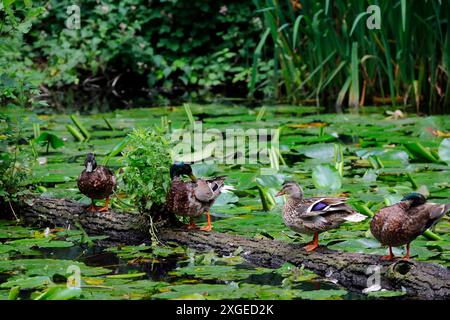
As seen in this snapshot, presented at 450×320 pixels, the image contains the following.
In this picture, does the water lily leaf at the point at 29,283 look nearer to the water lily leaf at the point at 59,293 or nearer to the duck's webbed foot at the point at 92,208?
the water lily leaf at the point at 59,293

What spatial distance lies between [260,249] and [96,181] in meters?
1.23

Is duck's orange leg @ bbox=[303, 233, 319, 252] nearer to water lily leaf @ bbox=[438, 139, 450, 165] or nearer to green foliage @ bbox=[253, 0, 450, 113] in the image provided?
water lily leaf @ bbox=[438, 139, 450, 165]

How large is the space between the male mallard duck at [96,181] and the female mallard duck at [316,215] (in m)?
1.30

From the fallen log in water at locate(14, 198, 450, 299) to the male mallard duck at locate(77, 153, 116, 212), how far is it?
0.42 feet

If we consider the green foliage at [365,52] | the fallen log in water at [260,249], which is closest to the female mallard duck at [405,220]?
the fallen log in water at [260,249]

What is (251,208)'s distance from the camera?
5656mm

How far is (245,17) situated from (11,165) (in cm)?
863

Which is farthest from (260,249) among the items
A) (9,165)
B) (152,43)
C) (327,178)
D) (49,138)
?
(152,43)

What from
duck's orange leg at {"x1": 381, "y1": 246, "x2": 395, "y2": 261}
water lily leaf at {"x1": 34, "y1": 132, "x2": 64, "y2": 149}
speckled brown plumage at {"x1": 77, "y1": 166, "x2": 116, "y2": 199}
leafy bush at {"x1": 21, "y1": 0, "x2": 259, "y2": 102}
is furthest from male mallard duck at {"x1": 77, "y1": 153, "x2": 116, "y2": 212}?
leafy bush at {"x1": 21, "y1": 0, "x2": 259, "y2": 102}

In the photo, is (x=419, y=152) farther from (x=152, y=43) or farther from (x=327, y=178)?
(x=152, y=43)

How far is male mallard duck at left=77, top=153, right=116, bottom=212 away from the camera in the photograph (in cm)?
526

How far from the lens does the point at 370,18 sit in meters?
9.09
